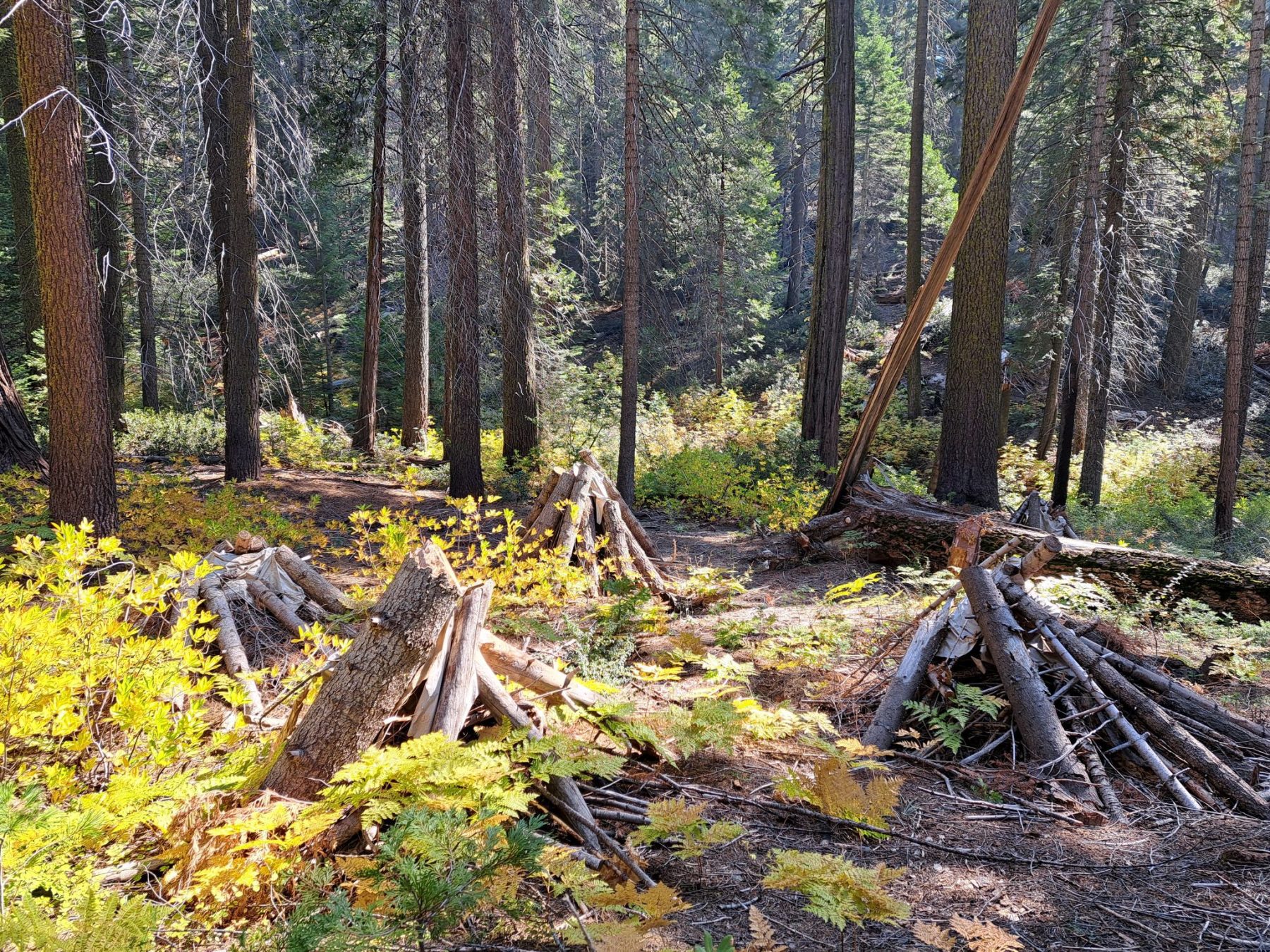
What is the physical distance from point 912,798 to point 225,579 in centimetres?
397

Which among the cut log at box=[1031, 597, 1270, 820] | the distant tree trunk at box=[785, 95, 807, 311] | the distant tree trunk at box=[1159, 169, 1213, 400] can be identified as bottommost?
the cut log at box=[1031, 597, 1270, 820]

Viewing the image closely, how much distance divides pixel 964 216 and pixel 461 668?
313 cm

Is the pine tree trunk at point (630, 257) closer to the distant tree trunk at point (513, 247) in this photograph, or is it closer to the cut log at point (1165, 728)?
the distant tree trunk at point (513, 247)

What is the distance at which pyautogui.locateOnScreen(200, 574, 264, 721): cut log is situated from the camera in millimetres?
3580

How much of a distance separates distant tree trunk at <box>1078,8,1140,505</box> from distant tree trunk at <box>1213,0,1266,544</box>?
1.57m

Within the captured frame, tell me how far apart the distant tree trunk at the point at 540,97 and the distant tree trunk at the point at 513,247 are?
224 mm

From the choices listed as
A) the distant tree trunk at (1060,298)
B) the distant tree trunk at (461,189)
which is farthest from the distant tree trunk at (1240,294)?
the distant tree trunk at (461,189)

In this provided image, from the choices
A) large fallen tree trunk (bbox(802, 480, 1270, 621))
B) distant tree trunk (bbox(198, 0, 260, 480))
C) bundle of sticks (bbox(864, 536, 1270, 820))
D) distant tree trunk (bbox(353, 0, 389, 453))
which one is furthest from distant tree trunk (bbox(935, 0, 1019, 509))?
distant tree trunk (bbox(198, 0, 260, 480))

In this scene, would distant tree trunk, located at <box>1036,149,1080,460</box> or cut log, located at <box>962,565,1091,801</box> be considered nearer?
cut log, located at <box>962,565,1091,801</box>

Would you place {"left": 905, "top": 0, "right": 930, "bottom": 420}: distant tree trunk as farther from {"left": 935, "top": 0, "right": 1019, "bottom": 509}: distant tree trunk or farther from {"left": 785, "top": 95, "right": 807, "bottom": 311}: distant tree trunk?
{"left": 785, "top": 95, "right": 807, "bottom": 311}: distant tree trunk

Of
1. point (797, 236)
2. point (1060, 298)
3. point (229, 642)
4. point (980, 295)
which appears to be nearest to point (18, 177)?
point (229, 642)

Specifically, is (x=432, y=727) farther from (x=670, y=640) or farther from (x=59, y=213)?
(x=59, y=213)

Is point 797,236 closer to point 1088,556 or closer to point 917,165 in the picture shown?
point 917,165

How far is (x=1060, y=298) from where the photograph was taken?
1553cm
